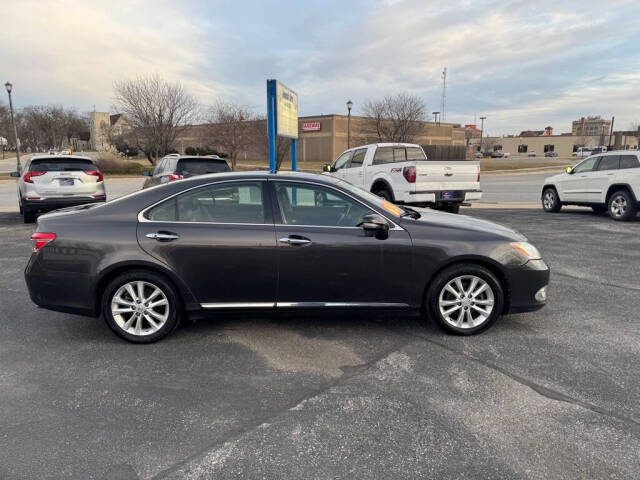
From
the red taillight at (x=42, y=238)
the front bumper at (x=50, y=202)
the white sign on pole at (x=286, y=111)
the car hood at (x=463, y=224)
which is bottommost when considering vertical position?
the front bumper at (x=50, y=202)

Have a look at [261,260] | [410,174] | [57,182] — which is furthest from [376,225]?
[57,182]

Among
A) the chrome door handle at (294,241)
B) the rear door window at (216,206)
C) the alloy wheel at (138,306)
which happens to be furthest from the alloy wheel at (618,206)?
the alloy wheel at (138,306)

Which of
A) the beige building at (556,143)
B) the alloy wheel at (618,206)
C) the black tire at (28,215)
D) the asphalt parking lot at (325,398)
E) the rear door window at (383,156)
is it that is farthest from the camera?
the beige building at (556,143)

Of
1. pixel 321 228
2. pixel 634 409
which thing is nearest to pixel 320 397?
pixel 321 228

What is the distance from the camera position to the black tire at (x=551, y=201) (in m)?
13.2

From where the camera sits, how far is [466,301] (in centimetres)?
420

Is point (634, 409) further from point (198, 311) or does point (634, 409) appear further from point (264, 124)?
point (264, 124)

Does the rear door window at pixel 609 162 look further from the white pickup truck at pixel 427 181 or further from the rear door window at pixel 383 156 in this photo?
the rear door window at pixel 383 156

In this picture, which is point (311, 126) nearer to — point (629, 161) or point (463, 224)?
point (629, 161)

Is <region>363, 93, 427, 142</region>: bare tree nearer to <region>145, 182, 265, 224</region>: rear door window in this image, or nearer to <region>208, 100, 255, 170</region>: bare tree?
<region>208, 100, 255, 170</region>: bare tree

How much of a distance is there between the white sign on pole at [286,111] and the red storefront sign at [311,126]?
49296mm

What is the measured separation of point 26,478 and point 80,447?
0.31 metres

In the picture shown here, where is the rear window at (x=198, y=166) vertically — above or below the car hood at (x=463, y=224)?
above

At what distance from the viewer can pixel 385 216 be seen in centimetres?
418
